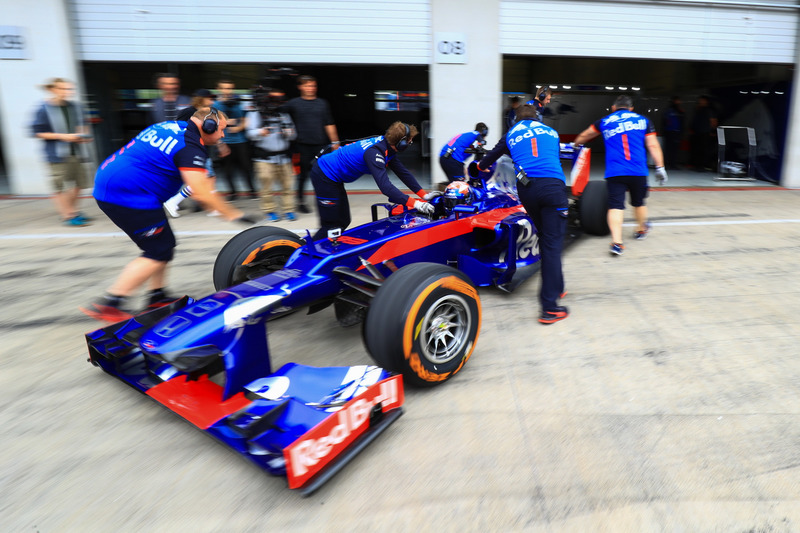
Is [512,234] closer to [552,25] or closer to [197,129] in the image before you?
[197,129]

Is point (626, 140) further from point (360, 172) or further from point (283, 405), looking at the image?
point (283, 405)

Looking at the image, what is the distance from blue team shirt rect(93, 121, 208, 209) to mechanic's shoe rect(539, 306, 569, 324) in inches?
101

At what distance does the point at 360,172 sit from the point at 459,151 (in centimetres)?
229

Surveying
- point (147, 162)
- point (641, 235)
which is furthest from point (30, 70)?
point (641, 235)

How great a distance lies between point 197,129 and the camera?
3432mm

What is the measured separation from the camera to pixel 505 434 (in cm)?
257

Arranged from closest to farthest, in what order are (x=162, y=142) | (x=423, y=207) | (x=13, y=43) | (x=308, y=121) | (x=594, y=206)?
(x=162, y=142), (x=423, y=207), (x=594, y=206), (x=308, y=121), (x=13, y=43)

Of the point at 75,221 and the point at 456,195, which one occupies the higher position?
the point at 456,195

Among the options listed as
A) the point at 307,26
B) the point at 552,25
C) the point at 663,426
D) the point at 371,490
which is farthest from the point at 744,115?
the point at 371,490

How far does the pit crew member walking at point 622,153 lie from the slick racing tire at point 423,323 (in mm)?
3004

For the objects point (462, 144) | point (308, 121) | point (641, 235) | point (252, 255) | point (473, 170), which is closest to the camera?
point (252, 255)

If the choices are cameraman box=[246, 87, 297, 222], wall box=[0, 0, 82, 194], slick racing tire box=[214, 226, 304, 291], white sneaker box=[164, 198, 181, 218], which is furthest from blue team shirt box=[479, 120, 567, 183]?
wall box=[0, 0, 82, 194]

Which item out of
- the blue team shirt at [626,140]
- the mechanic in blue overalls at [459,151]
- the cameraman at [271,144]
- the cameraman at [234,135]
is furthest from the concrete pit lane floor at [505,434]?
the cameraman at [234,135]

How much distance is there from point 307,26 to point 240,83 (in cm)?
217
